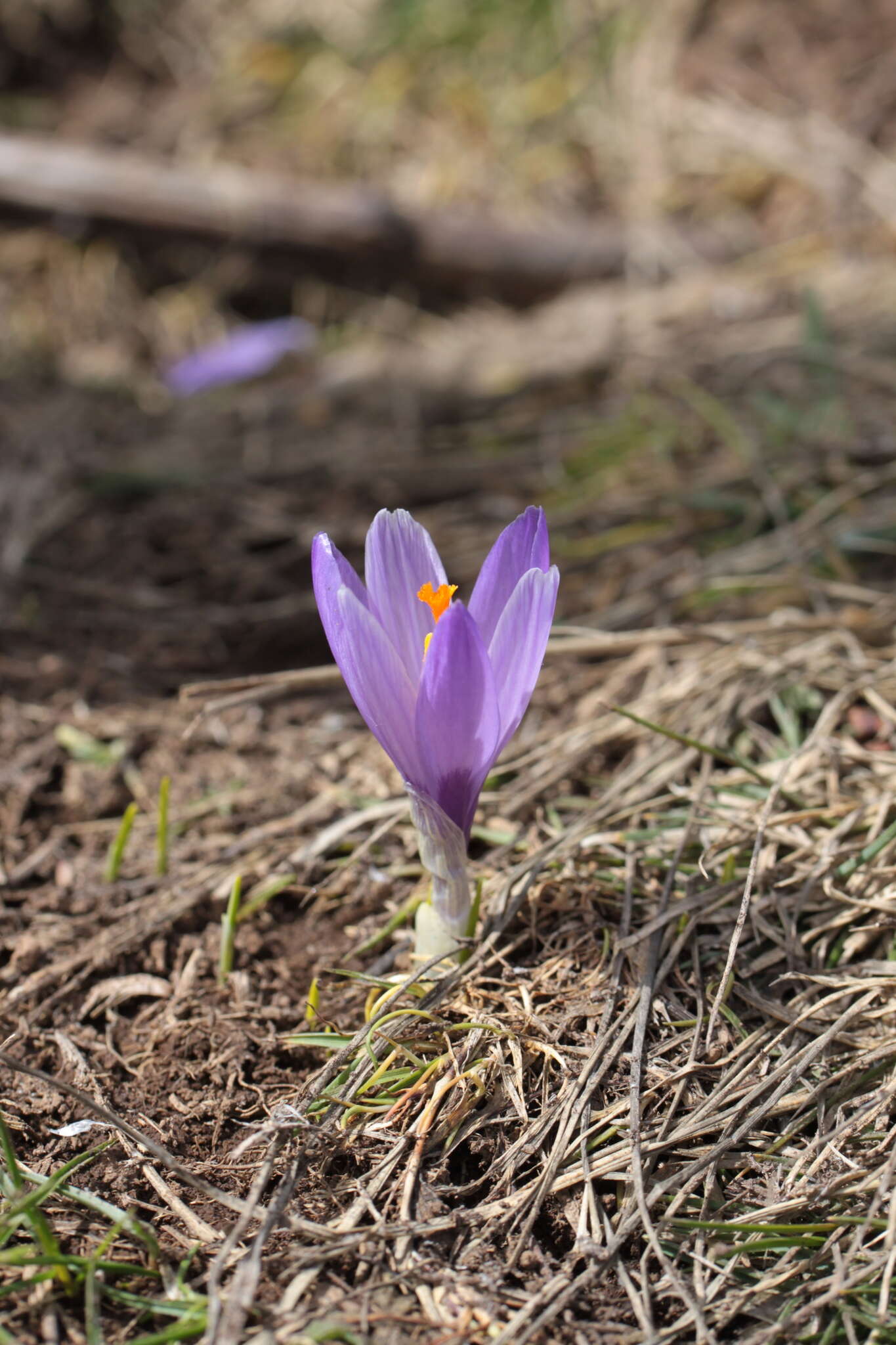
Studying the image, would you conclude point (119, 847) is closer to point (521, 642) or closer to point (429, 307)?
point (521, 642)

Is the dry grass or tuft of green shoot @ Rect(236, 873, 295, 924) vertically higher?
tuft of green shoot @ Rect(236, 873, 295, 924)

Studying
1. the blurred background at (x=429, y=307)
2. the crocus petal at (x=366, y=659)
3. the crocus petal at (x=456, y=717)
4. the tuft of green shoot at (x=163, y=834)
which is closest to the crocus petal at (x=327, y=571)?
the crocus petal at (x=366, y=659)

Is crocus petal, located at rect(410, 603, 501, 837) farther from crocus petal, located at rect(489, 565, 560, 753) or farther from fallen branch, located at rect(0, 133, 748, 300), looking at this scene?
fallen branch, located at rect(0, 133, 748, 300)

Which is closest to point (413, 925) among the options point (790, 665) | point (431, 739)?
point (431, 739)

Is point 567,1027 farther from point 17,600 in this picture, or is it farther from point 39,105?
point 39,105

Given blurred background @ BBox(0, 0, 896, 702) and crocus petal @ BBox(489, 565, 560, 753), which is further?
blurred background @ BBox(0, 0, 896, 702)

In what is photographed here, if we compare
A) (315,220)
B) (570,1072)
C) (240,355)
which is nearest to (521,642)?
(570,1072)

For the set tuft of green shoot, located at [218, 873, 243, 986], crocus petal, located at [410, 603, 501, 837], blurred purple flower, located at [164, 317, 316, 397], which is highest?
blurred purple flower, located at [164, 317, 316, 397]

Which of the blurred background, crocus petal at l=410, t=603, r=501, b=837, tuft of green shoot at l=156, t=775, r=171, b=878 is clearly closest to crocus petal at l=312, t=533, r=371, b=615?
crocus petal at l=410, t=603, r=501, b=837
